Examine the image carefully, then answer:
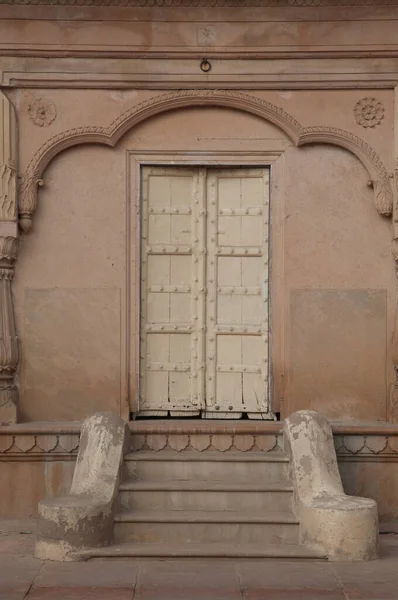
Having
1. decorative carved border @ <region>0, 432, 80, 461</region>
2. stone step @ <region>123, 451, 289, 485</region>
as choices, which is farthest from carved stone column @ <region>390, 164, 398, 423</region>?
decorative carved border @ <region>0, 432, 80, 461</region>

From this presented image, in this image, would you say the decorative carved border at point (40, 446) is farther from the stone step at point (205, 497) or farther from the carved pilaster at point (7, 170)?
the carved pilaster at point (7, 170)

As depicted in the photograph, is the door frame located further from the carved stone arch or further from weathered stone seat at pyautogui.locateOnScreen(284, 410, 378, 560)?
weathered stone seat at pyautogui.locateOnScreen(284, 410, 378, 560)

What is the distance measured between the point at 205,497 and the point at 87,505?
3.40ft

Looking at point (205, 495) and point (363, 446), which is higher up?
point (363, 446)

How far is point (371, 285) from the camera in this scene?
966cm

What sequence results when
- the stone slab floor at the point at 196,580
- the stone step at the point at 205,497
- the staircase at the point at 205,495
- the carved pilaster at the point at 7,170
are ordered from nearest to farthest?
the stone slab floor at the point at 196,580 < the staircase at the point at 205,495 < the stone step at the point at 205,497 < the carved pilaster at the point at 7,170

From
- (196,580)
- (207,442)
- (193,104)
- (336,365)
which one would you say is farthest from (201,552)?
(193,104)

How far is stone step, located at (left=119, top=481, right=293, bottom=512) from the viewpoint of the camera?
8422mm

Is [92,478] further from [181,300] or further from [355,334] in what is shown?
[355,334]

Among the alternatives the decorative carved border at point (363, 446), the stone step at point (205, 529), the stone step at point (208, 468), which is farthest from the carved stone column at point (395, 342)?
the stone step at point (205, 529)

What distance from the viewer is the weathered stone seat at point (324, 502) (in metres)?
7.75

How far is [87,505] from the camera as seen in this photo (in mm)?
7859

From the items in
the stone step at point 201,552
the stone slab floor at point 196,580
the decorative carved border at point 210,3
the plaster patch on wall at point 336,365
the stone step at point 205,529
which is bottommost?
the stone slab floor at point 196,580

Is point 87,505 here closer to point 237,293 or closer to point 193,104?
point 237,293
